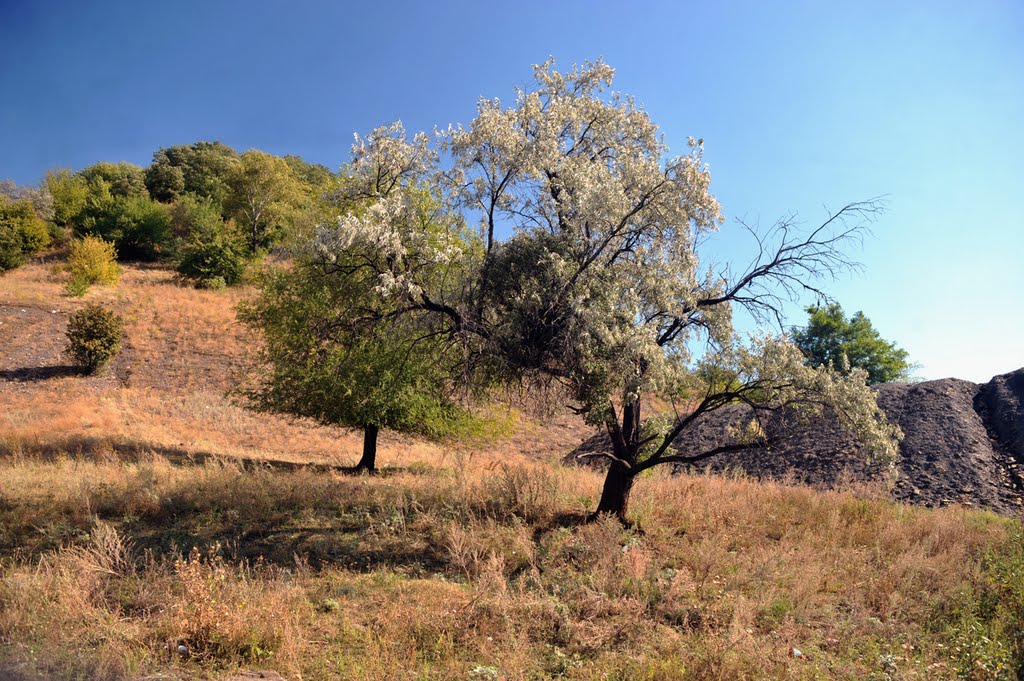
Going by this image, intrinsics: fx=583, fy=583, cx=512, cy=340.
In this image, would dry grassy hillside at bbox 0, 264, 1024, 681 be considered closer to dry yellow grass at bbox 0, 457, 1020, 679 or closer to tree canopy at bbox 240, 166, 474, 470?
dry yellow grass at bbox 0, 457, 1020, 679

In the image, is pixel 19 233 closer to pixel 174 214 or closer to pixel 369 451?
pixel 174 214

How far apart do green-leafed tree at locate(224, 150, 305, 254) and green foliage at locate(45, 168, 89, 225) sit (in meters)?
13.7

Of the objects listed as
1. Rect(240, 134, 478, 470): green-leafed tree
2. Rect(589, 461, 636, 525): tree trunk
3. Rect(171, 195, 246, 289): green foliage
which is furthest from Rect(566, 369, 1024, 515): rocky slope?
Rect(171, 195, 246, 289): green foliage

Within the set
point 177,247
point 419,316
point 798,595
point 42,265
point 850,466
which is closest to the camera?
point 798,595

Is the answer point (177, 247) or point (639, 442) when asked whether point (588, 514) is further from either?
point (177, 247)

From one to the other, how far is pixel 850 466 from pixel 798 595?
951cm

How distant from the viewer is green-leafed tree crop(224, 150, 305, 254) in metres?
56.6

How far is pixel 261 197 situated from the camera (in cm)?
5738

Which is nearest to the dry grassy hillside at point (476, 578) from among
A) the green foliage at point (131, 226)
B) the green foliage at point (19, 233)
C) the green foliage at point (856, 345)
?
the green foliage at point (856, 345)

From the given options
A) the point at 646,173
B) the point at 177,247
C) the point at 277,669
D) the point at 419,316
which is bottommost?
the point at 277,669

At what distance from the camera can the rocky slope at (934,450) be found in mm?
13734

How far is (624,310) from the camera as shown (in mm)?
8375

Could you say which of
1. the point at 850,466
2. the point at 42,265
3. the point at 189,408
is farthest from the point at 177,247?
the point at 850,466

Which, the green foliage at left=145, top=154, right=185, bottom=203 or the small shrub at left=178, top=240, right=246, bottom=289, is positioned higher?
the green foliage at left=145, top=154, right=185, bottom=203
